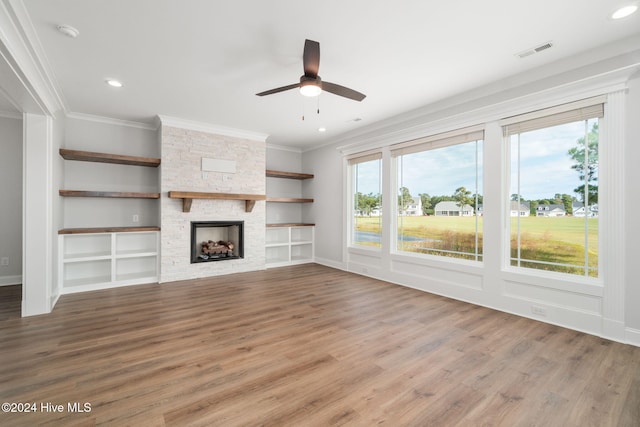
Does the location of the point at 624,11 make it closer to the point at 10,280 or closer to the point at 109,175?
the point at 109,175

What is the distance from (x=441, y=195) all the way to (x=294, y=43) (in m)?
3.12

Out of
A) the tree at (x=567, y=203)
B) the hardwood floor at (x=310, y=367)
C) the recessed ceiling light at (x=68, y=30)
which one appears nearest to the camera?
the hardwood floor at (x=310, y=367)

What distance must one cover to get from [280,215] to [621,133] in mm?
5966

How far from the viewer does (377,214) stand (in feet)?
17.9

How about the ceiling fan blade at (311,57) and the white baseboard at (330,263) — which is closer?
the ceiling fan blade at (311,57)

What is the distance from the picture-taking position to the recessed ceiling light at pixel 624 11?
220 cm

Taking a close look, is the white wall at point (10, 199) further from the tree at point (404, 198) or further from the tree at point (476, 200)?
the tree at point (476, 200)

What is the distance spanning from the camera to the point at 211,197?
16.7 feet

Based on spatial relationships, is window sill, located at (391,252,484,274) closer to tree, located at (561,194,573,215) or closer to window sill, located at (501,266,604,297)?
window sill, located at (501,266,604,297)

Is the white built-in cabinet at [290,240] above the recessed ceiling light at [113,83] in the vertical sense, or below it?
below

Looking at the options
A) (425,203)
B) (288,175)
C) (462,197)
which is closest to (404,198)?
(425,203)

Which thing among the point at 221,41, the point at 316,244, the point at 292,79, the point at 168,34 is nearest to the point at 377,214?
the point at 316,244

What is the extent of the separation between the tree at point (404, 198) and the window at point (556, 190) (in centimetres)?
161

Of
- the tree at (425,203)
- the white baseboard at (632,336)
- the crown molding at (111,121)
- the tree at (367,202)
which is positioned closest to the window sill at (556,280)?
the white baseboard at (632,336)
